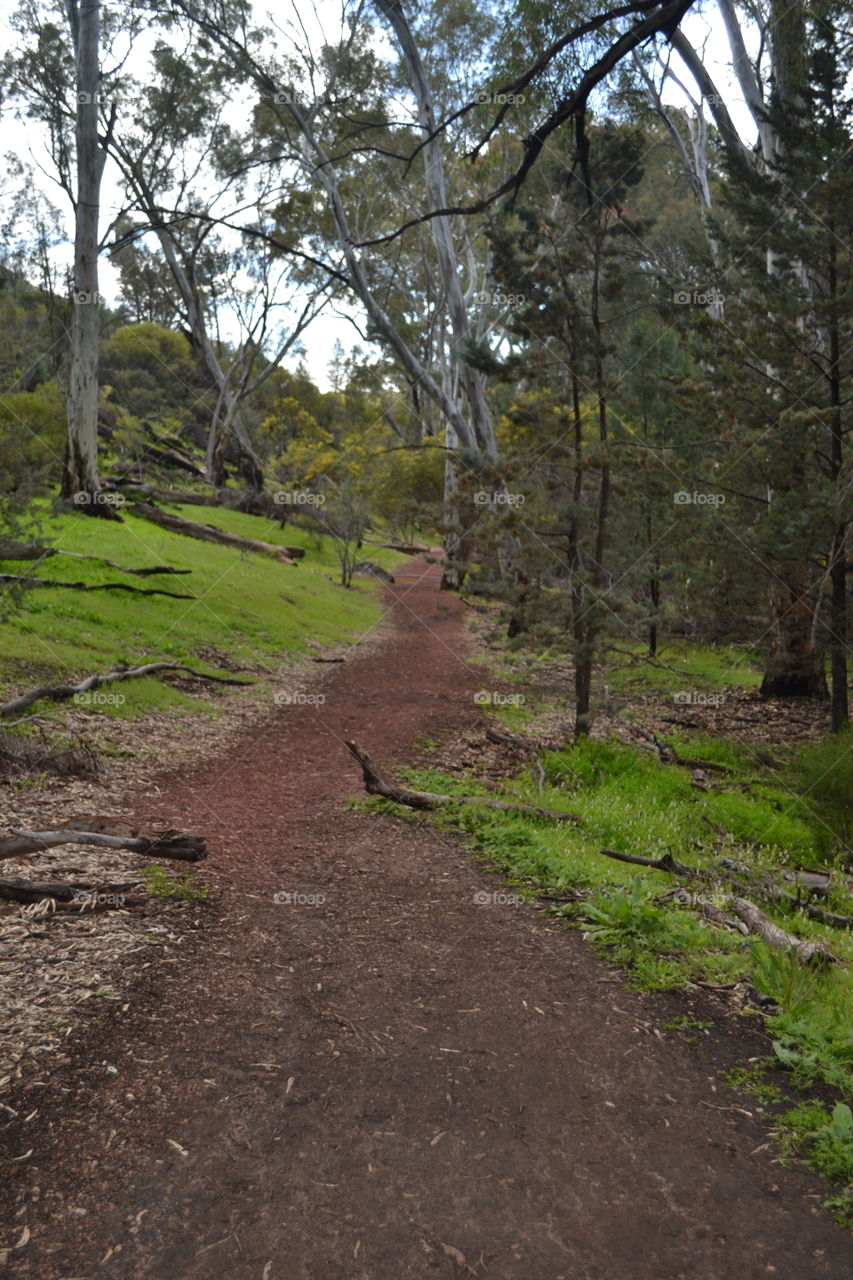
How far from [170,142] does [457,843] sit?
25.7 m

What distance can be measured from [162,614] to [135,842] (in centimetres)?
902

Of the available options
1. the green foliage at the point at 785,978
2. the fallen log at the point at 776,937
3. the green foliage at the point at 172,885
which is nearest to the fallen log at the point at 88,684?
the green foliage at the point at 172,885

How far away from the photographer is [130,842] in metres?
5.18

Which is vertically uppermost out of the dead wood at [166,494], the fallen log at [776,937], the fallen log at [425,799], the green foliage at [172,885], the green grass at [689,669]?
the dead wood at [166,494]

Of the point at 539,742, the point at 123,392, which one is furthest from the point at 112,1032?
the point at 123,392

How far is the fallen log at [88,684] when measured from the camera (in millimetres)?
7914

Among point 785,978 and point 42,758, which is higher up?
point 785,978

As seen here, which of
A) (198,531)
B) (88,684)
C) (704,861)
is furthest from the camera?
(198,531)

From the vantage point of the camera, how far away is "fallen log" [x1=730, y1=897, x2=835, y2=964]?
14.5 feet

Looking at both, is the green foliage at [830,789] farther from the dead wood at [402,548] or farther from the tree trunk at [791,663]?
the dead wood at [402,548]

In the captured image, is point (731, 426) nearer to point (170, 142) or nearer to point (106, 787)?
point (106, 787)

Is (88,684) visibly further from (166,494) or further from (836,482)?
(166,494)

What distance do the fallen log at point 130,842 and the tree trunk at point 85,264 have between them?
13643 mm

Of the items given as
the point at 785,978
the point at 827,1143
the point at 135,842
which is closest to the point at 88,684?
the point at 135,842
